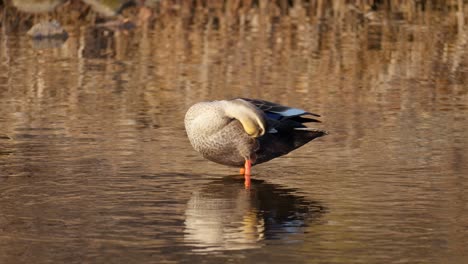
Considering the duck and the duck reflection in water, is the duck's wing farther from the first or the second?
the duck reflection in water

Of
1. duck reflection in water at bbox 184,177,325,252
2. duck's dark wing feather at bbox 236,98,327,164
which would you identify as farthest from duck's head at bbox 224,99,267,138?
duck reflection in water at bbox 184,177,325,252

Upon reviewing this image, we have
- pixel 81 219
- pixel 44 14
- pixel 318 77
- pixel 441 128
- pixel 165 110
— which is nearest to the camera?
pixel 81 219

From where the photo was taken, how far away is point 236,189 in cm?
920

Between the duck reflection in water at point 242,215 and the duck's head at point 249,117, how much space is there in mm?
386

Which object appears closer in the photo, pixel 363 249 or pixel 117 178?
pixel 363 249

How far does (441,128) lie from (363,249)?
14.4 feet

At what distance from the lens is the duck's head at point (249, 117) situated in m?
9.23

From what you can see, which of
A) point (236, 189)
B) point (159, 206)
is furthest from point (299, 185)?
point (159, 206)

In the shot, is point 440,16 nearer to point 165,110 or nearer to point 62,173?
point 165,110

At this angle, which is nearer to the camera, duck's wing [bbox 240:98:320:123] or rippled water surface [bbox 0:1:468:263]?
rippled water surface [bbox 0:1:468:263]

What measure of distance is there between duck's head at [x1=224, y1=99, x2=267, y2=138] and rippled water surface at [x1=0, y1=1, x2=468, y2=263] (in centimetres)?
39

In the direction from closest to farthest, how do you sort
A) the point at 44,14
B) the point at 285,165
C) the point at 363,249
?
the point at 363,249
the point at 285,165
the point at 44,14

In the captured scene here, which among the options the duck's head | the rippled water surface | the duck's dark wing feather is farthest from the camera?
the duck's dark wing feather

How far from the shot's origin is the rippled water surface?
7.44m
